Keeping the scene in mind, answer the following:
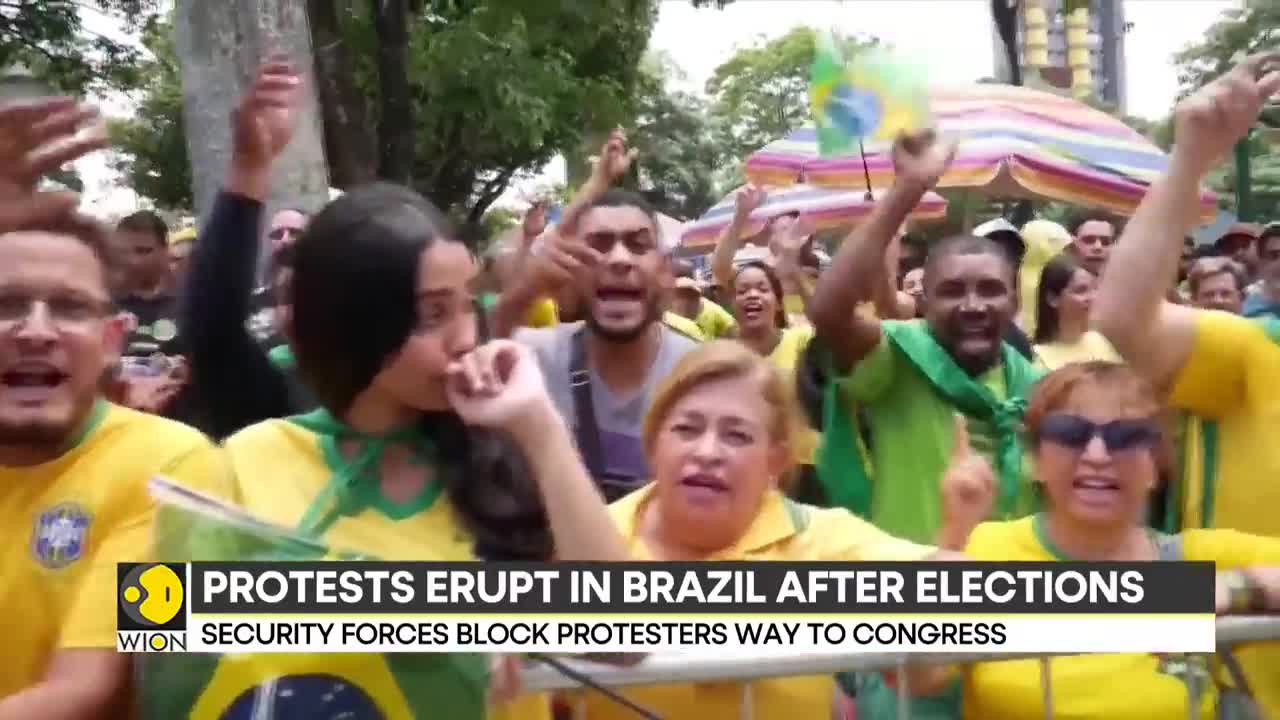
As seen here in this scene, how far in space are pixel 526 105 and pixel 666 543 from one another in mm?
11745

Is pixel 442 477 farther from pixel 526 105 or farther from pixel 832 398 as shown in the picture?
pixel 526 105

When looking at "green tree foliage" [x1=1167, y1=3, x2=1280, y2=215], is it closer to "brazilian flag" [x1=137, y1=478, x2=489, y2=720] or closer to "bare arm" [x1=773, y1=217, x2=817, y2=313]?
"bare arm" [x1=773, y1=217, x2=817, y2=313]

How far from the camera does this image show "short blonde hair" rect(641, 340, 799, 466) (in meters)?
2.52

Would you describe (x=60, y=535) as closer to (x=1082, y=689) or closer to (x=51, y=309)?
(x=51, y=309)

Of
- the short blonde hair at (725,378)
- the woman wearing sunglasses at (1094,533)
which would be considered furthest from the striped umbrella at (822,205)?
the short blonde hair at (725,378)

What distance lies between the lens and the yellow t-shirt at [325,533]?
6.46 ft

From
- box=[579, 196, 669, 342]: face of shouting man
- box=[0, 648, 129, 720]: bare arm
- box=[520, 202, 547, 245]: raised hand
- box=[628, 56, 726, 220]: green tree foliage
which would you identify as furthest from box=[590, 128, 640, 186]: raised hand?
box=[628, 56, 726, 220]: green tree foliage

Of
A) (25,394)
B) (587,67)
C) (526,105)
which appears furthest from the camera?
(587,67)

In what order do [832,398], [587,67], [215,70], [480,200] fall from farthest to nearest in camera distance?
[480,200], [587,67], [215,70], [832,398]

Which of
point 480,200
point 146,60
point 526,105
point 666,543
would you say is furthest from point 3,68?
point 666,543

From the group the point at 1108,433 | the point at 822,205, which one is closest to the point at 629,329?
the point at 1108,433

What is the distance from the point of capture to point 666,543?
8.18 feet

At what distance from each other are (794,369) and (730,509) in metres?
1.31

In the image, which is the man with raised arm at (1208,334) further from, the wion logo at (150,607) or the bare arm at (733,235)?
the bare arm at (733,235)
